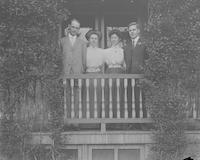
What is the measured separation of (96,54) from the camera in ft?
31.8

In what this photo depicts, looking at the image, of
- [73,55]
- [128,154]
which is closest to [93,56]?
[73,55]

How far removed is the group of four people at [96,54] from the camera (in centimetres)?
974

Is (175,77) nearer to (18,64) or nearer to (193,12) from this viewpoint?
(193,12)

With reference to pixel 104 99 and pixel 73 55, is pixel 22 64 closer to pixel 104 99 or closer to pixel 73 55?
pixel 73 55

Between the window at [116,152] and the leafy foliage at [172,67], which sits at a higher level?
the leafy foliage at [172,67]

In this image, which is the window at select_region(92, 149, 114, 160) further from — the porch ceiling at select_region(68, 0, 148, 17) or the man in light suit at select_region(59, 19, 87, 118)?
the porch ceiling at select_region(68, 0, 148, 17)

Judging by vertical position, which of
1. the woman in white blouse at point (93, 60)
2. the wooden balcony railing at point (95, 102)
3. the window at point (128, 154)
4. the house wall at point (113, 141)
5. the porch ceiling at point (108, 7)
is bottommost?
the window at point (128, 154)

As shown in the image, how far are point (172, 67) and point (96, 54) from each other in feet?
5.21

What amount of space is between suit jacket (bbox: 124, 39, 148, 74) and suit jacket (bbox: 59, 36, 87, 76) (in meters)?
0.88

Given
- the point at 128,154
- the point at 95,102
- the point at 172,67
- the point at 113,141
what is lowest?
the point at 128,154

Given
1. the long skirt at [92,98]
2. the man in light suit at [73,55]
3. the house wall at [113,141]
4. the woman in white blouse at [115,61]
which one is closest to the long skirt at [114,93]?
the woman in white blouse at [115,61]

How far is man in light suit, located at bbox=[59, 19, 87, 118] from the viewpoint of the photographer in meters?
9.76

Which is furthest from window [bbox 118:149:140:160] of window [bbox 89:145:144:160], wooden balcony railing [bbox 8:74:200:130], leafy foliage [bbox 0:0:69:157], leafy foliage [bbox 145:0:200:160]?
leafy foliage [bbox 0:0:69:157]

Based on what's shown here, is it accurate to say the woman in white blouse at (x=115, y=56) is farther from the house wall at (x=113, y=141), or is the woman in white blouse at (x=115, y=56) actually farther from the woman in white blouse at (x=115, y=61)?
the house wall at (x=113, y=141)
